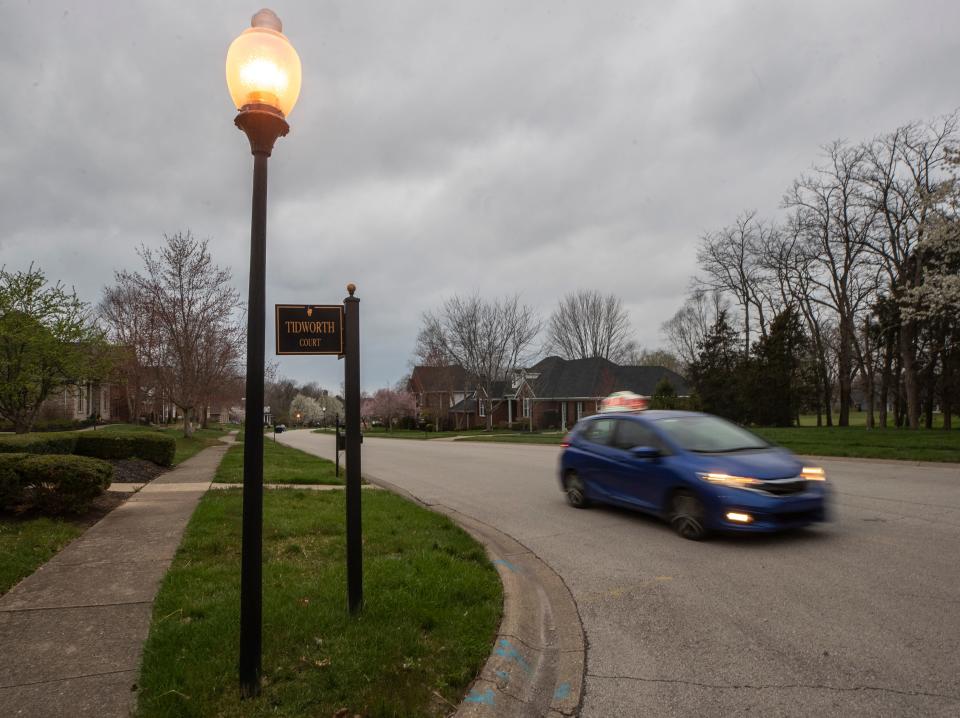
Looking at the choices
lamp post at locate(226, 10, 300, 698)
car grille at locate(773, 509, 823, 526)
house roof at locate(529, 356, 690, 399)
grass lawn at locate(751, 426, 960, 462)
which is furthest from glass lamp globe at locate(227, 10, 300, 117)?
house roof at locate(529, 356, 690, 399)

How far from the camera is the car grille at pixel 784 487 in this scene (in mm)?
6602

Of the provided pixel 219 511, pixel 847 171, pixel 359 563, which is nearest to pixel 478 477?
pixel 219 511

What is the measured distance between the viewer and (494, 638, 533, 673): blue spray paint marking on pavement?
3857 millimetres

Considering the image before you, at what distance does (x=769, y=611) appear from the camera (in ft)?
15.4

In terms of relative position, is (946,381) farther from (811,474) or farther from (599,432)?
(811,474)

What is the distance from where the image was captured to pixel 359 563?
174 inches

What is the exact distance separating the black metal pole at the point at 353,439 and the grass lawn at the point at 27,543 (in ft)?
9.99

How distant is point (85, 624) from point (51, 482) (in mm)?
4237

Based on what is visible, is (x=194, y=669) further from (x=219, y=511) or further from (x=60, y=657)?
(x=219, y=511)

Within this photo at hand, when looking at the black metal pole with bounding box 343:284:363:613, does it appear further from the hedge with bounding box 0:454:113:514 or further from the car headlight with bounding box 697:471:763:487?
the hedge with bounding box 0:454:113:514

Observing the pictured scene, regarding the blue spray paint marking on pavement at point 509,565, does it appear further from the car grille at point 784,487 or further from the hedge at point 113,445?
the hedge at point 113,445

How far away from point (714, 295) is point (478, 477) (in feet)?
166

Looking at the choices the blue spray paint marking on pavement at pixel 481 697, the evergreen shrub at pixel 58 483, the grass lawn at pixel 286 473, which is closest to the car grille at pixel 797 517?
the blue spray paint marking on pavement at pixel 481 697

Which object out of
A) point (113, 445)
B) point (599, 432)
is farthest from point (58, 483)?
point (113, 445)
